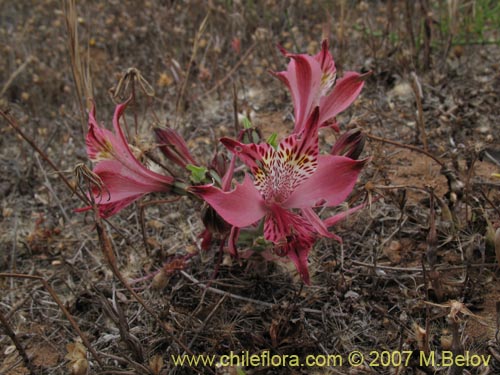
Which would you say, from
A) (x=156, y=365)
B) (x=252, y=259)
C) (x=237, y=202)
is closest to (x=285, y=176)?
(x=237, y=202)

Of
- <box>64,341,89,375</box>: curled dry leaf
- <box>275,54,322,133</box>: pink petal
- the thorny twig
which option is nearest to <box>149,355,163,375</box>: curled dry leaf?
<box>64,341,89,375</box>: curled dry leaf

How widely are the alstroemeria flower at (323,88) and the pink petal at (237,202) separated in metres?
0.32

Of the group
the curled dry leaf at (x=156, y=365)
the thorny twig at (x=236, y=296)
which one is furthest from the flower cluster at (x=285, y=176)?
the curled dry leaf at (x=156, y=365)

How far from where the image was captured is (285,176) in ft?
4.10

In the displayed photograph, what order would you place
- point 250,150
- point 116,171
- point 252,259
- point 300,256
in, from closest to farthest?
point 250,150, point 300,256, point 116,171, point 252,259

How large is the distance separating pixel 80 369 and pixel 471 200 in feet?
4.94

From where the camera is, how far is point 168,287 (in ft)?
5.81

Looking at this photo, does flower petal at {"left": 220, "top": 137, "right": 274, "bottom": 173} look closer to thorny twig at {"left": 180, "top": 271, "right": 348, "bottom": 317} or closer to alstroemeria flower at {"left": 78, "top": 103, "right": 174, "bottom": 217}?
alstroemeria flower at {"left": 78, "top": 103, "right": 174, "bottom": 217}

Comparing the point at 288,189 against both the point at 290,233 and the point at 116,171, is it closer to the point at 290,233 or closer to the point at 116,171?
the point at 290,233

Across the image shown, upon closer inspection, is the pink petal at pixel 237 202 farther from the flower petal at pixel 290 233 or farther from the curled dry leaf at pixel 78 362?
the curled dry leaf at pixel 78 362

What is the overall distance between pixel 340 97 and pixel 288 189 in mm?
393

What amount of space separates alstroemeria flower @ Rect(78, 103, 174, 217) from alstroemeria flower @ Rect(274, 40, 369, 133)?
497mm

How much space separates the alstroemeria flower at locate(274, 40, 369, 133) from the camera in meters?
1.44

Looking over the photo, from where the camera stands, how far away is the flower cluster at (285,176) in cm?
118
